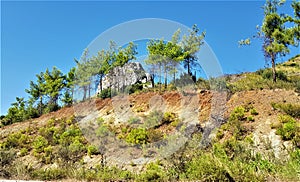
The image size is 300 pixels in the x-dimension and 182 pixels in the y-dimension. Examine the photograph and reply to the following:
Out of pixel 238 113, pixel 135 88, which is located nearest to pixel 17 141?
pixel 135 88

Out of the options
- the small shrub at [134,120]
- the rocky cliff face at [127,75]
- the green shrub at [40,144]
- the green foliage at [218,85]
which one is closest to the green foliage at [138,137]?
the small shrub at [134,120]

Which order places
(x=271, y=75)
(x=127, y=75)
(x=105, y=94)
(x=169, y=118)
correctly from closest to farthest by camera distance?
(x=169, y=118) < (x=271, y=75) < (x=105, y=94) < (x=127, y=75)

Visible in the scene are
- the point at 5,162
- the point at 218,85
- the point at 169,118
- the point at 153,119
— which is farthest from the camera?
the point at 218,85

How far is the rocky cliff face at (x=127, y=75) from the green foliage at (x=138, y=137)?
396 inches

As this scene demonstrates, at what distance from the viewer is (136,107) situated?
70.7 feet

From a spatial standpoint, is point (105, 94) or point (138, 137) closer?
point (138, 137)

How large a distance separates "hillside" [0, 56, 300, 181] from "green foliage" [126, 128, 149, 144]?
59 mm

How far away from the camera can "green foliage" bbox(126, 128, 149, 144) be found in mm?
15681

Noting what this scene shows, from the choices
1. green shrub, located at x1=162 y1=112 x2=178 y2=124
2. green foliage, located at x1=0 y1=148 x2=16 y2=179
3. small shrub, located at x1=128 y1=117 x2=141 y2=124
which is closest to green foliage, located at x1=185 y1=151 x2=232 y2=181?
green foliage, located at x1=0 y1=148 x2=16 y2=179

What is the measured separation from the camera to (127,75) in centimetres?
2672

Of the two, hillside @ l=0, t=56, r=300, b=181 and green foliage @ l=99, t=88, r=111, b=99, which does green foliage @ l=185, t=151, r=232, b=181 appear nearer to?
hillside @ l=0, t=56, r=300, b=181

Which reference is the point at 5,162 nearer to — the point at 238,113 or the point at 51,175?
the point at 51,175

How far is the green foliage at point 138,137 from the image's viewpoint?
1568 cm

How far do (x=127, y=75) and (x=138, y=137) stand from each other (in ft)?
38.0
